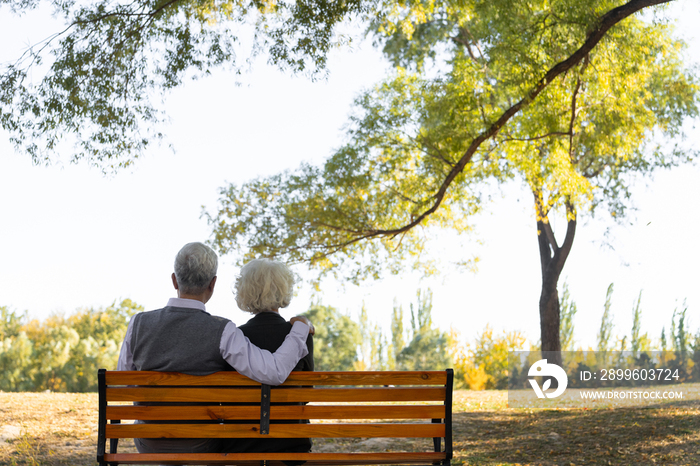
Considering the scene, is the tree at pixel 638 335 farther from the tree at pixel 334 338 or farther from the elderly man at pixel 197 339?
the elderly man at pixel 197 339

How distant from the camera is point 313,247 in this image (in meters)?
8.47

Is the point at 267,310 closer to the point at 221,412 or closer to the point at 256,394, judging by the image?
the point at 256,394

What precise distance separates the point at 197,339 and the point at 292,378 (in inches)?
17.4

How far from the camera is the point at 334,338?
51.0 ft

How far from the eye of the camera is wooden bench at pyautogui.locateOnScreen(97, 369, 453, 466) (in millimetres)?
2623

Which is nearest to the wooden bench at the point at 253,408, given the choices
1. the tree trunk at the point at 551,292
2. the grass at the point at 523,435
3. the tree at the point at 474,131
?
the grass at the point at 523,435

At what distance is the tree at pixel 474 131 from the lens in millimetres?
6816

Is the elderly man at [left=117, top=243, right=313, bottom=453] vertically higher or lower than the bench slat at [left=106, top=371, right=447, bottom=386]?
higher

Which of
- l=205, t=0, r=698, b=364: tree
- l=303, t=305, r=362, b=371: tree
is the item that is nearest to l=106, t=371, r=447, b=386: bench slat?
l=205, t=0, r=698, b=364: tree

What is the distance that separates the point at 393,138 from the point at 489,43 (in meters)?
1.97

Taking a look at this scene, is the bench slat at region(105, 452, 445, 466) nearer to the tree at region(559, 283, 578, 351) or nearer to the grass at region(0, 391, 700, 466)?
the grass at region(0, 391, 700, 466)

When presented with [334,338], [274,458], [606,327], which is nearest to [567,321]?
[606,327]

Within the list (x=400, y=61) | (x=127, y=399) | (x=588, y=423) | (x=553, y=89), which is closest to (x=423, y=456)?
(x=127, y=399)

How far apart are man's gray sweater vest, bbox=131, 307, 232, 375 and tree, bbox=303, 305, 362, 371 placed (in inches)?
499
